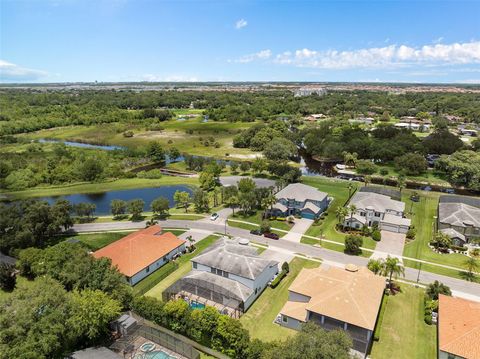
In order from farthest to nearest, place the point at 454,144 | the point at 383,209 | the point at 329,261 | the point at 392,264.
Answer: the point at 454,144
the point at 383,209
the point at 329,261
the point at 392,264

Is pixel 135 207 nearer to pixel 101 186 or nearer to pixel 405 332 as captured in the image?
pixel 101 186

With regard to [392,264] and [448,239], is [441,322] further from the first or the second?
[448,239]

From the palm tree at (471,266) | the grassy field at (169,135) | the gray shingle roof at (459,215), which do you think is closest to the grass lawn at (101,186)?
the grassy field at (169,135)

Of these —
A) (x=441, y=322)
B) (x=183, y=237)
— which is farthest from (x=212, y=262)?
(x=441, y=322)

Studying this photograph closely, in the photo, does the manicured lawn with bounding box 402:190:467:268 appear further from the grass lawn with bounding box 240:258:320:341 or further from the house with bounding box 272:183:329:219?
the grass lawn with bounding box 240:258:320:341

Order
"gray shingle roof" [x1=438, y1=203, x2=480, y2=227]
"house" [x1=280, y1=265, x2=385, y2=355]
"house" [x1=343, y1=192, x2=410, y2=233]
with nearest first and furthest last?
1. "house" [x1=280, y1=265, x2=385, y2=355]
2. "gray shingle roof" [x1=438, y1=203, x2=480, y2=227]
3. "house" [x1=343, y1=192, x2=410, y2=233]

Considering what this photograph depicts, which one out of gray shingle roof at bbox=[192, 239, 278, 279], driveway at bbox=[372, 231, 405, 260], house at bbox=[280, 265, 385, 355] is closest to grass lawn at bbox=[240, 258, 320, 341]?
house at bbox=[280, 265, 385, 355]
